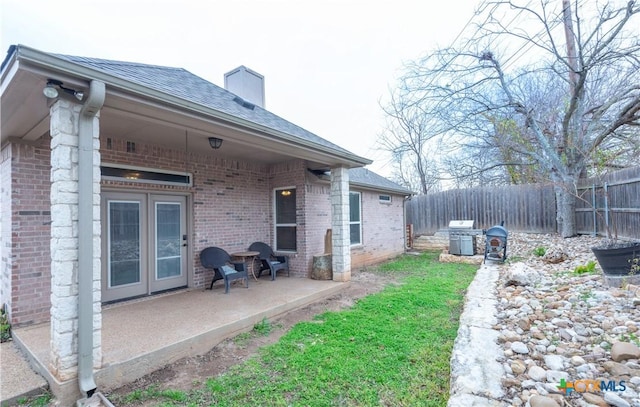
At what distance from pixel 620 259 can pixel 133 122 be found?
6.65 metres

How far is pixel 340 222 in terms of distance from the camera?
20.5 feet

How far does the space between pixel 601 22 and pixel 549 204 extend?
5.56 m

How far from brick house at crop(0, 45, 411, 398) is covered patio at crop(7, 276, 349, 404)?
361 millimetres

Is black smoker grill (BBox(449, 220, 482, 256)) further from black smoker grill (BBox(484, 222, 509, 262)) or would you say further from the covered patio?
the covered patio

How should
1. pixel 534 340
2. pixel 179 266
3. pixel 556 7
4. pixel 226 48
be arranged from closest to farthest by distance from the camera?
pixel 534 340, pixel 179 266, pixel 556 7, pixel 226 48

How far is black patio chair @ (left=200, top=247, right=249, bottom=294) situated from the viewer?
17.7 ft

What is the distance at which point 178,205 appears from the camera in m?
5.66

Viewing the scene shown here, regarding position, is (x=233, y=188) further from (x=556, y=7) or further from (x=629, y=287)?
(x=556, y=7)

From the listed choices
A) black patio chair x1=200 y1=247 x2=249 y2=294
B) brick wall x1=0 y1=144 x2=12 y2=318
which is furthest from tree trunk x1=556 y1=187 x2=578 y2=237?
brick wall x1=0 y1=144 x2=12 y2=318

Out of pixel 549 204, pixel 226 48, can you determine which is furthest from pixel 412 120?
pixel 226 48

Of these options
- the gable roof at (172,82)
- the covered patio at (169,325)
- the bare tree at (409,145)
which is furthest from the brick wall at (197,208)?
the bare tree at (409,145)

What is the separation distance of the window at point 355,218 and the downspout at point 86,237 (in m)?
6.67

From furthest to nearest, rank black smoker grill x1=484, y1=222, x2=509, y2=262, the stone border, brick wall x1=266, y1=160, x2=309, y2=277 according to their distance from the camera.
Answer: black smoker grill x1=484, y1=222, x2=509, y2=262
brick wall x1=266, y1=160, x2=309, y2=277
the stone border

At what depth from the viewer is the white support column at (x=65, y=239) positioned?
2516 millimetres
